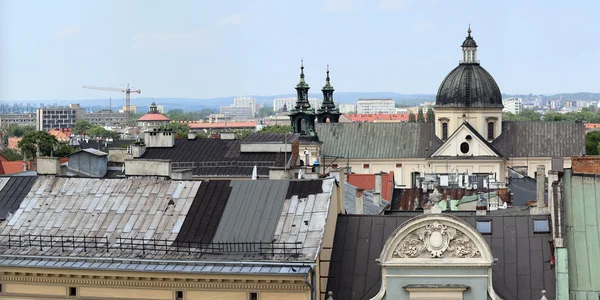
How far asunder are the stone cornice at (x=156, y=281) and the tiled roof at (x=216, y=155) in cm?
2626

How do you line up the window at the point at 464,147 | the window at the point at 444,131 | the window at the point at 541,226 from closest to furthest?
the window at the point at 541,226, the window at the point at 464,147, the window at the point at 444,131

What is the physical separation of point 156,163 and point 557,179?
11.9m

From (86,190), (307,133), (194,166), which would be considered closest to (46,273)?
(86,190)

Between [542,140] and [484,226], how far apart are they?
2897 inches

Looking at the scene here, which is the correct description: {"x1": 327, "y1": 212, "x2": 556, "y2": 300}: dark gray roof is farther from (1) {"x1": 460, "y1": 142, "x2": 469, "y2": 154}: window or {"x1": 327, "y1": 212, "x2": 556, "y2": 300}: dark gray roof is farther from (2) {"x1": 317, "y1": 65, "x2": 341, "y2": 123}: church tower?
(2) {"x1": 317, "y1": 65, "x2": 341, "y2": 123}: church tower

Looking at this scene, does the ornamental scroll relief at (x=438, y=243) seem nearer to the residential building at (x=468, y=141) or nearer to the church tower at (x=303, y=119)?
the residential building at (x=468, y=141)

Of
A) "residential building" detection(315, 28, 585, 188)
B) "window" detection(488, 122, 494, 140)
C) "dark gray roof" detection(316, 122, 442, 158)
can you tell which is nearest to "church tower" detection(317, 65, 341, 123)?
"dark gray roof" detection(316, 122, 442, 158)

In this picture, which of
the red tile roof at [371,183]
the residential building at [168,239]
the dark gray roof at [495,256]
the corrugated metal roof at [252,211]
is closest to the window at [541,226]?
the dark gray roof at [495,256]

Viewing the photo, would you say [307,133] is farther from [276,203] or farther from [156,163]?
[276,203]

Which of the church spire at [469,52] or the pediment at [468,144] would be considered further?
the church spire at [469,52]

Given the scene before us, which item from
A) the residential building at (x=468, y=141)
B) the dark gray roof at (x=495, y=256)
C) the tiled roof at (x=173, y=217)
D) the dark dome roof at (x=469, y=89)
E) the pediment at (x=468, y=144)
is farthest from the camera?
the dark dome roof at (x=469, y=89)

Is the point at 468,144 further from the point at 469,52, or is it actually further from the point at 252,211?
the point at 252,211

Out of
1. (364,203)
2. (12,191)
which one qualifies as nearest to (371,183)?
(364,203)

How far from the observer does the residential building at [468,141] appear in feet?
320
